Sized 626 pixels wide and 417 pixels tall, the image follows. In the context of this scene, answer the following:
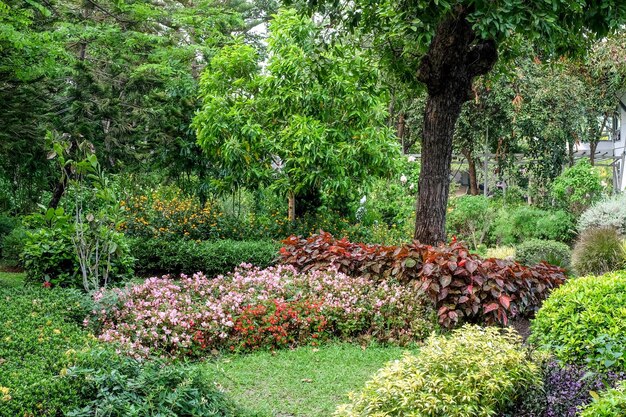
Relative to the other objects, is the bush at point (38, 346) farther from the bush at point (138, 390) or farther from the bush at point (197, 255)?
the bush at point (197, 255)

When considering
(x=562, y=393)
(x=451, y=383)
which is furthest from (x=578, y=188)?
(x=451, y=383)

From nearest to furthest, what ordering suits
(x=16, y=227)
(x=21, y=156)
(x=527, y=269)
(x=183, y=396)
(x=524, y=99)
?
1. (x=183, y=396)
2. (x=527, y=269)
3. (x=21, y=156)
4. (x=16, y=227)
5. (x=524, y=99)

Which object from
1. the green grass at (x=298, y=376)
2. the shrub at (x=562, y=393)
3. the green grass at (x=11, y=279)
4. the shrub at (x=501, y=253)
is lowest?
the shrub at (x=501, y=253)

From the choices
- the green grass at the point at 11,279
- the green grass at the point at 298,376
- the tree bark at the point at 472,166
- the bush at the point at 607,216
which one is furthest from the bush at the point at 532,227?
the green grass at the point at 11,279

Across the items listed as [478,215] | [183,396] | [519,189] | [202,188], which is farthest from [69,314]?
[519,189]

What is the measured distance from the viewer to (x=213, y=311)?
20.3ft

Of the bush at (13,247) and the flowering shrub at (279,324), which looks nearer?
the flowering shrub at (279,324)

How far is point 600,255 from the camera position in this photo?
372 inches

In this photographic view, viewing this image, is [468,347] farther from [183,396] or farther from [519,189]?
[519,189]

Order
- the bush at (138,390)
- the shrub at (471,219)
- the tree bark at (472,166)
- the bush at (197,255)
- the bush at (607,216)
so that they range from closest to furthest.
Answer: the bush at (138,390)
the bush at (197,255)
the bush at (607,216)
the shrub at (471,219)
the tree bark at (472,166)

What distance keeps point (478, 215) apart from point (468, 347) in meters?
10.5

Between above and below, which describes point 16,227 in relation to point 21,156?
below

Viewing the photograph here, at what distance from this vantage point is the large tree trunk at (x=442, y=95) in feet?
24.8

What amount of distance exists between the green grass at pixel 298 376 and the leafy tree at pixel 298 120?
12.2 feet
